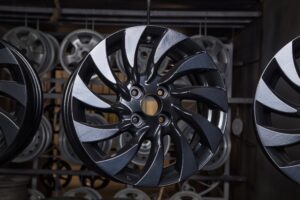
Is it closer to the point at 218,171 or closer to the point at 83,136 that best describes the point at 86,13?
the point at 83,136

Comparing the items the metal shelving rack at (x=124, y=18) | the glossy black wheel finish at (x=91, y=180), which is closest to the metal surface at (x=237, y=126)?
the metal shelving rack at (x=124, y=18)

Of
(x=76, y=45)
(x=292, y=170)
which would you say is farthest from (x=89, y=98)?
(x=76, y=45)

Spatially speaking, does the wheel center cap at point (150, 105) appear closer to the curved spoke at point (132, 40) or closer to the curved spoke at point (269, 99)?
the curved spoke at point (132, 40)

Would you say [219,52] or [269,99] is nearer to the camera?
[269,99]

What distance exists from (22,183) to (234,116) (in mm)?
2725

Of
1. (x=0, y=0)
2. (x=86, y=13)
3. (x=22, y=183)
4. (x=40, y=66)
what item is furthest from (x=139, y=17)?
(x=22, y=183)

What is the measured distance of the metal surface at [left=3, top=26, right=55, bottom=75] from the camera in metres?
3.58

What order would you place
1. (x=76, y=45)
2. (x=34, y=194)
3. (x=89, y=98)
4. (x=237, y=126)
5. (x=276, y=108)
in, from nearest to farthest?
(x=89, y=98) → (x=276, y=108) → (x=76, y=45) → (x=34, y=194) → (x=237, y=126)

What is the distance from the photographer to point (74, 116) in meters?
1.15

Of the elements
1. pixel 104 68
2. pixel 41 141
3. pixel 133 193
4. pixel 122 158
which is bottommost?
pixel 133 193

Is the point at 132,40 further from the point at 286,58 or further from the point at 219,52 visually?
the point at 219,52

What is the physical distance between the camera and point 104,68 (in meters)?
1.21

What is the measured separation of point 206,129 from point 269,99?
261 mm

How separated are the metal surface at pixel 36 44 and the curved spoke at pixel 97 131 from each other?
2580 millimetres
